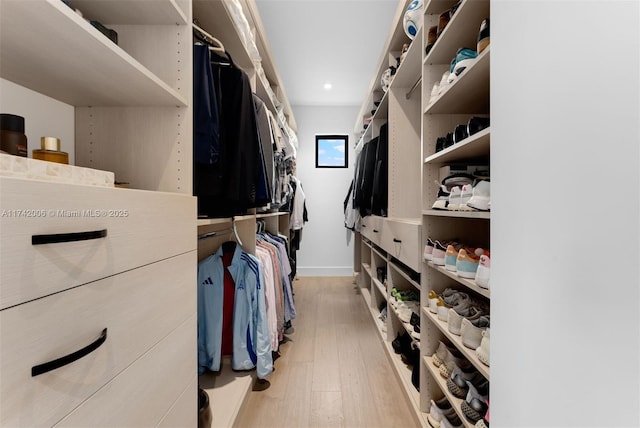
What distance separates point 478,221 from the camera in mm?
1366

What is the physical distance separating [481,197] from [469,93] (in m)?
0.45

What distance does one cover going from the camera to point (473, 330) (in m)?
0.94

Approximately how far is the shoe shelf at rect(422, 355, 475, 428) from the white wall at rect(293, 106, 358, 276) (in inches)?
116

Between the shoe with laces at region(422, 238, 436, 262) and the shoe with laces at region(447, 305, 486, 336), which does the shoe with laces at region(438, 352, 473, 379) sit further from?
the shoe with laces at region(422, 238, 436, 262)

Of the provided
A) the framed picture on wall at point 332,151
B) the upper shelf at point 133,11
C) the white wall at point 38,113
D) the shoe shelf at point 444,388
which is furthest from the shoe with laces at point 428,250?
the framed picture on wall at point 332,151

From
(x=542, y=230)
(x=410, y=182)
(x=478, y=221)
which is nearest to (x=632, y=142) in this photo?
(x=542, y=230)

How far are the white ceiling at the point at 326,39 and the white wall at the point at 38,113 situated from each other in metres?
1.79

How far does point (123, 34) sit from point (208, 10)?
17.0 inches

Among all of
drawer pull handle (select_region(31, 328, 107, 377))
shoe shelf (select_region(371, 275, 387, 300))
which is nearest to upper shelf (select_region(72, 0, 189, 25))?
drawer pull handle (select_region(31, 328, 107, 377))

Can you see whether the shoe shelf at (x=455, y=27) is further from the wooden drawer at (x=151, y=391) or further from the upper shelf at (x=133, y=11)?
the wooden drawer at (x=151, y=391)

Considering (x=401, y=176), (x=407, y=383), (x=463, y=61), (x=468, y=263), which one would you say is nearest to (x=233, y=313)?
(x=407, y=383)

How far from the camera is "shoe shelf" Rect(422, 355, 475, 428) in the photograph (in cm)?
96

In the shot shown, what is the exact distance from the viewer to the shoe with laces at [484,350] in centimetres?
84

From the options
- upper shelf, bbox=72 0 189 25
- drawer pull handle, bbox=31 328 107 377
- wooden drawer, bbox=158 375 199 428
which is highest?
upper shelf, bbox=72 0 189 25
